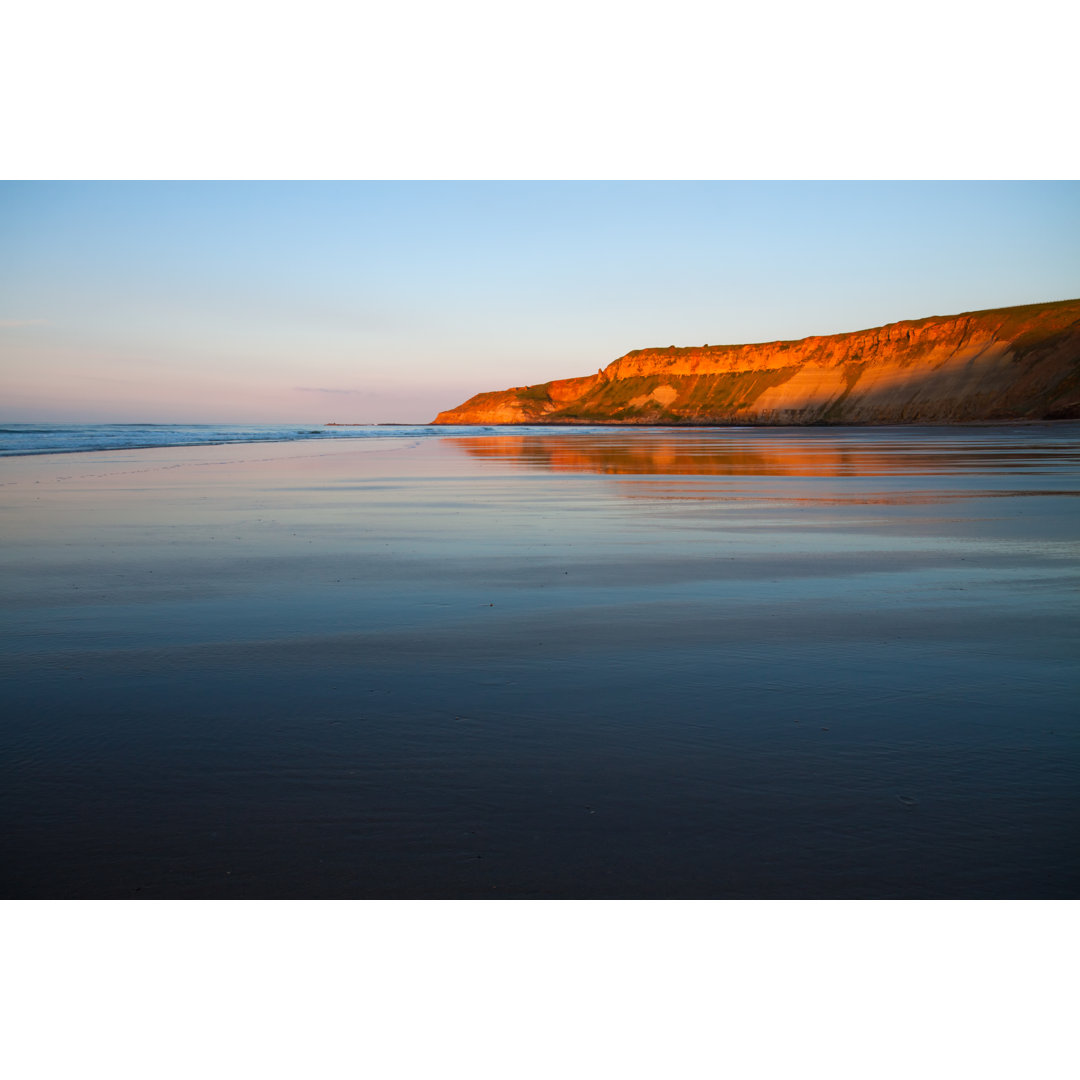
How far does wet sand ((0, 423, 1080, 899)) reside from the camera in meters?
2.61

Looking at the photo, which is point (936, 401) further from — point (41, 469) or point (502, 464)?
point (41, 469)

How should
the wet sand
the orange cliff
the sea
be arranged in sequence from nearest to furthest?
the wet sand → the sea → the orange cliff

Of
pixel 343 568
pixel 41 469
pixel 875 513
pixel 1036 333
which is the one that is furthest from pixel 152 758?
pixel 1036 333

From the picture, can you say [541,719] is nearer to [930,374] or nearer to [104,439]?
[104,439]

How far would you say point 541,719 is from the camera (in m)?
3.82

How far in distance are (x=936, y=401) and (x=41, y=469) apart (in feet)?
375

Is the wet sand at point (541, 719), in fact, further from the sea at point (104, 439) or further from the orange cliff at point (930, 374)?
the orange cliff at point (930, 374)

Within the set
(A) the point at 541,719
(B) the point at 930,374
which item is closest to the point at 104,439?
(A) the point at 541,719

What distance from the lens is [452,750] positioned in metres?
3.46

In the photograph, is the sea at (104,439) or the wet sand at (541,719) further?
the sea at (104,439)

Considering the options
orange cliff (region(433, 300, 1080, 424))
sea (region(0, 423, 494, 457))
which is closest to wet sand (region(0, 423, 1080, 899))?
sea (region(0, 423, 494, 457))

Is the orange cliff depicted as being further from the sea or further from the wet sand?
the wet sand

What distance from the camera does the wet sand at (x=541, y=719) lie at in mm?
2611

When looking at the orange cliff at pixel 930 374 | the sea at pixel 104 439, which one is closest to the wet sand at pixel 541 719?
the sea at pixel 104 439
